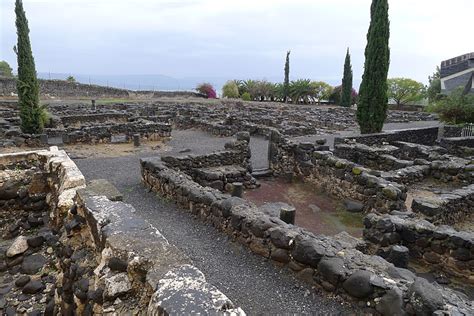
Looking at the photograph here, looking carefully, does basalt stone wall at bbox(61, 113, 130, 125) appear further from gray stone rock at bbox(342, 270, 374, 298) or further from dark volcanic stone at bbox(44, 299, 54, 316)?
gray stone rock at bbox(342, 270, 374, 298)

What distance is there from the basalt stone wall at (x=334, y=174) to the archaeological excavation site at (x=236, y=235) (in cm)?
5

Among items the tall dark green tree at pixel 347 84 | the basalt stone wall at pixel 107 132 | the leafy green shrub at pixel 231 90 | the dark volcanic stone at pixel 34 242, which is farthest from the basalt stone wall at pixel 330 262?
the leafy green shrub at pixel 231 90

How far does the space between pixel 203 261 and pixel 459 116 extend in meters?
27.7

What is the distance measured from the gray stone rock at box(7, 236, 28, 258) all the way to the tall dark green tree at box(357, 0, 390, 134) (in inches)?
775

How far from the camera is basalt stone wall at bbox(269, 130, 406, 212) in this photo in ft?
33.3

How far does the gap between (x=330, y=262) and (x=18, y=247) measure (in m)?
7.35

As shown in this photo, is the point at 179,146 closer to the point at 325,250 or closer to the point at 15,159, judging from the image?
the point at 15,159

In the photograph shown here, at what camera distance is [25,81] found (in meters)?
19.0

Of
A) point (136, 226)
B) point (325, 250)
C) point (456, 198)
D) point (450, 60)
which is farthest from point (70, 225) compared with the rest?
point (450, 60)

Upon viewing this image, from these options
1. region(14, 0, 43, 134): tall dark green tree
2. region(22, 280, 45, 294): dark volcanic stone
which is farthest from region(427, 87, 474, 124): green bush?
region(14, 0, 43, 134): tall dark green tree

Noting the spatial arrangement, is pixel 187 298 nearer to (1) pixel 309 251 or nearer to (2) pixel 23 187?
(1) pixel 309 251

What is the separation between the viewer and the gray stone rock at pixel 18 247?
7.91 metres

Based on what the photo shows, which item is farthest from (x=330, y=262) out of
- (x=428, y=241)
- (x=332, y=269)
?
(x=428, y=241)

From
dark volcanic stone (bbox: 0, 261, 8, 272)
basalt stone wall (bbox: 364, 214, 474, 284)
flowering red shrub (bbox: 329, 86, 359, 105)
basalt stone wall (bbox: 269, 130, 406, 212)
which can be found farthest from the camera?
flowering red shrub (bbox: 329, 86, 359, 105)
